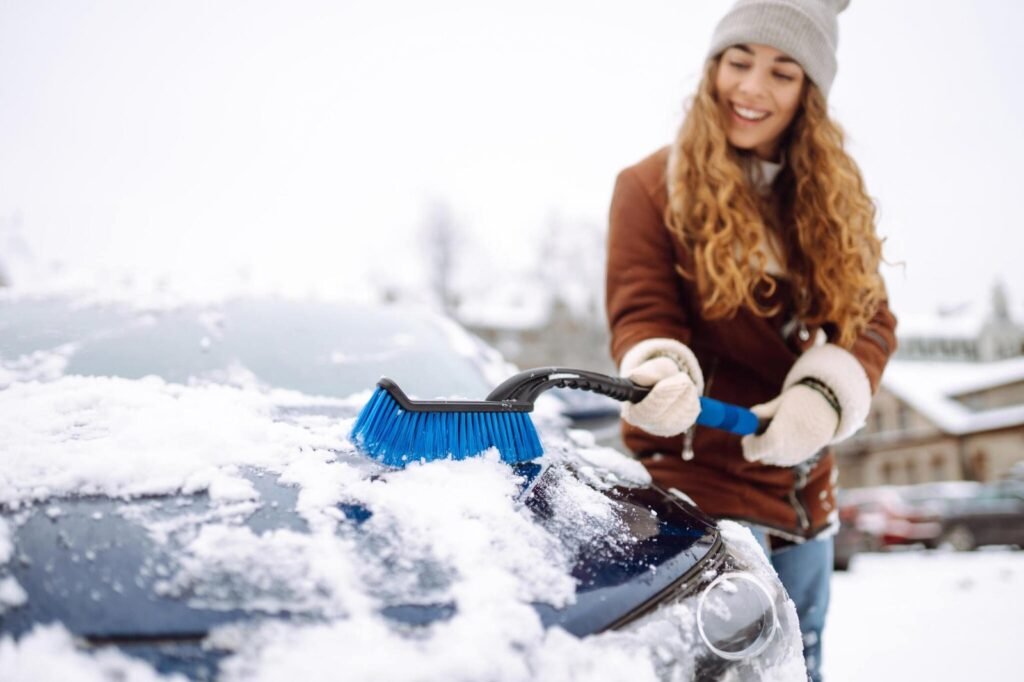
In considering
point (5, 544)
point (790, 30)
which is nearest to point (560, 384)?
point (5, 544)

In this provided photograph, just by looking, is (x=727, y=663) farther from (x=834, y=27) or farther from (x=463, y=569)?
(x=834, y=27)

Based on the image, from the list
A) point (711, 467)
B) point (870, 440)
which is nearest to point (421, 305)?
point (711, 467)

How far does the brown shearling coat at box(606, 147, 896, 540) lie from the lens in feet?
5.20

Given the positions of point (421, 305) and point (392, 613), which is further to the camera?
point (421, 305)

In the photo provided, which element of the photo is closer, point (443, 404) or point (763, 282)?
point (443, 404)

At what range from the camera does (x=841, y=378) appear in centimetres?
154

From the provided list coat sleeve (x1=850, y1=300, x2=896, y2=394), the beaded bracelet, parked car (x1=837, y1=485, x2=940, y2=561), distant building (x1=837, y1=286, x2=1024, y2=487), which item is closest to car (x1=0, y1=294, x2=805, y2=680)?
the beaded bracelet

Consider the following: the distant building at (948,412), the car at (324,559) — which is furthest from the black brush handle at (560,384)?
the distant building at (948,412)

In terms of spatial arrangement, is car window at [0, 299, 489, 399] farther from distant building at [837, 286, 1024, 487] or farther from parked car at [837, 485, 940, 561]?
distant building at [837, 286, 1024, 487]

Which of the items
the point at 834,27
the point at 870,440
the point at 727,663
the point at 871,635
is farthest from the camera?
the point at 870,440

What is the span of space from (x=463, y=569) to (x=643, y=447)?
3.06 ft

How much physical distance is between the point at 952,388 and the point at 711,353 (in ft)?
101

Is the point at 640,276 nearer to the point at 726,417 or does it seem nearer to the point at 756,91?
the point at 726,417

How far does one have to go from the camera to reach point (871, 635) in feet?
11.9
